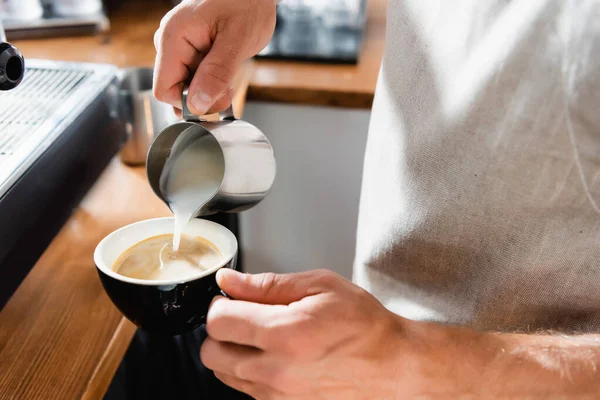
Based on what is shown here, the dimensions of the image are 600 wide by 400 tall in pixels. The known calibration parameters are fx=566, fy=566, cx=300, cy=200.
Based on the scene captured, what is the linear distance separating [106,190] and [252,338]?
50 centimetres

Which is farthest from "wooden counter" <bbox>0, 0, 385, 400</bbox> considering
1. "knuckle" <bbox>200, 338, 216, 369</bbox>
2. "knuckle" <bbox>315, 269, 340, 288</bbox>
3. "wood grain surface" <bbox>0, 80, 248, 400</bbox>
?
"knuckle" <bbox>315, 269, 340, 288</bbox>

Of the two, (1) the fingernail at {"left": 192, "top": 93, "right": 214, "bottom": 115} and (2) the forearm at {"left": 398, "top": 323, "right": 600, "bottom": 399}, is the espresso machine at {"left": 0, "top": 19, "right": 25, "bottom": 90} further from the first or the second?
(2) the forearm at {"left": 398, "top": 323, "right": 600, "bottom": 399}

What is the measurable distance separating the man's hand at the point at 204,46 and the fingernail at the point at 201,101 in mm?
12

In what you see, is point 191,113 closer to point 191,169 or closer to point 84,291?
point 191,169

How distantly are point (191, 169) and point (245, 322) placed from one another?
26cm

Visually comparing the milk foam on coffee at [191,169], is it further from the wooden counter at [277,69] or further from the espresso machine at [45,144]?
the wooden counter at [277,69]

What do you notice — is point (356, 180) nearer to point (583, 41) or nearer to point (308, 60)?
point (308, 60)

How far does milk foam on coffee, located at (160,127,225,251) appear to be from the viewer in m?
0.63

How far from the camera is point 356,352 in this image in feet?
1.53

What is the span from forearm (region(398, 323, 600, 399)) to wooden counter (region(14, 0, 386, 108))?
78 centimetres

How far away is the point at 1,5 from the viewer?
4.23 ft

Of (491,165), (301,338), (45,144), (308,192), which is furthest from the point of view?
(308,192)

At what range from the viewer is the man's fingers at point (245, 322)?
448mm

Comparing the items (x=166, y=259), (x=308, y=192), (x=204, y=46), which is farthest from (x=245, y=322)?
(x=308, y=192)
